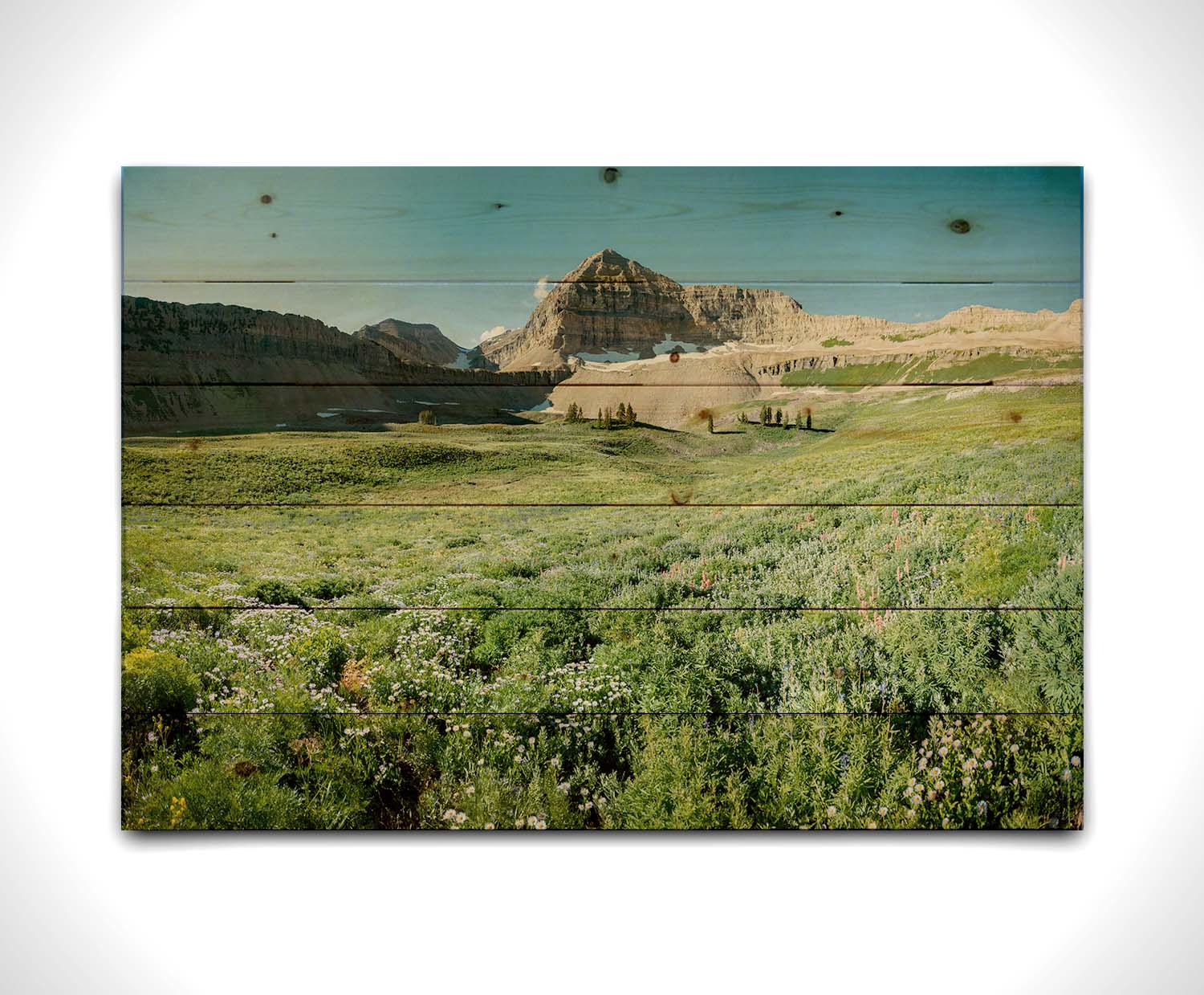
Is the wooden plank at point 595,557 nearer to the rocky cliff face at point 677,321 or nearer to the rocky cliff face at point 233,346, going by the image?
the rocky cliff face at point 233,346

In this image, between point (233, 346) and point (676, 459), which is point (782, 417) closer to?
point (676, 459)

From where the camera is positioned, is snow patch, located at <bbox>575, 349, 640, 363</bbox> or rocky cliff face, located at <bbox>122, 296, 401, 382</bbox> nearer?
rocky cliff face, located at <bbox>122, 296, 401, 382</bbox>

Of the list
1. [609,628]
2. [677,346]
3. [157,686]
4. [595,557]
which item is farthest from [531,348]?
[157,686]

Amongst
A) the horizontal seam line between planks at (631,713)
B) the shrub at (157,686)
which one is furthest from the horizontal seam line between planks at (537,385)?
the horizontal seam line between planks at (631,713)

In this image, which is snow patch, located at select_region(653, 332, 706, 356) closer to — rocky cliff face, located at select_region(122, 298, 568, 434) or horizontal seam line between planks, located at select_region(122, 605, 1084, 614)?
rocky cliff face, located at select_region(122, 298, 568, 434)

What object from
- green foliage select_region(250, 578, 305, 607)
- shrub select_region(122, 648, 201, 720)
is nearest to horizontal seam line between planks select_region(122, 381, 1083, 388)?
green foliage select_region(250, 578, 305, 607)
